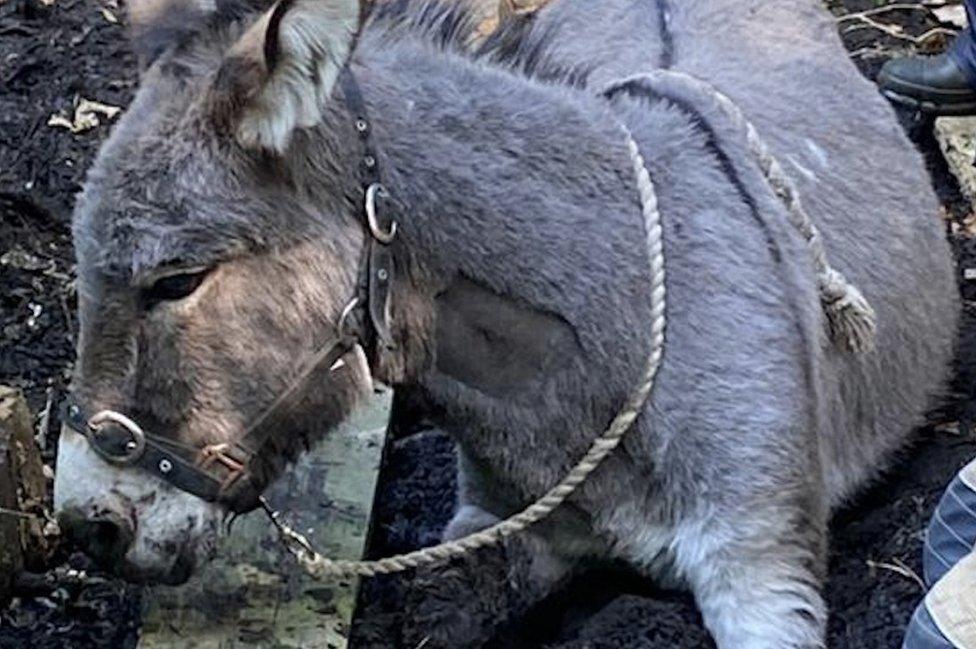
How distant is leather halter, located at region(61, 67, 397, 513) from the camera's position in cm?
284

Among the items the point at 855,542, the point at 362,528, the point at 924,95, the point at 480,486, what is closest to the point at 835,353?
the point at 855,542

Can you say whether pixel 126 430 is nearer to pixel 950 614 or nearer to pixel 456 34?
pixel 456 34

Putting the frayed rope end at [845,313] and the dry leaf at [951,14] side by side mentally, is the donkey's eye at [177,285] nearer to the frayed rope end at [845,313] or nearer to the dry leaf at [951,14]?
the frayed rope end at [845,313]

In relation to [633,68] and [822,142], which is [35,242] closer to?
[633,68]

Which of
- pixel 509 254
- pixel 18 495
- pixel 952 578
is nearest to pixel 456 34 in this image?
pixel 509 254

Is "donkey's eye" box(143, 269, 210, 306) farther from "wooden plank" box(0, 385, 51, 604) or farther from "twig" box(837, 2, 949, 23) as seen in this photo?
"twig" box(837, 2, 949, 23)

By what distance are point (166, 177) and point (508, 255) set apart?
0.50 meters

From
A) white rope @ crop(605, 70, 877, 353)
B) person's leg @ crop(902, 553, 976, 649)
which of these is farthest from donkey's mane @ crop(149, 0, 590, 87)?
person's leg @ crop(902, 553, 976, 649)

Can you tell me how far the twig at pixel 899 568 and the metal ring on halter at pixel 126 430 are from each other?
119 centimetres

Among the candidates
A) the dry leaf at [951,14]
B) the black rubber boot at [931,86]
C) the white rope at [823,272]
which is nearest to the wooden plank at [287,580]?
the white rope at [823,272]

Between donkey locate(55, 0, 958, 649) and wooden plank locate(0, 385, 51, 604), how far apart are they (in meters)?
0.43

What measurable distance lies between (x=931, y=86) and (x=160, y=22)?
216 cm

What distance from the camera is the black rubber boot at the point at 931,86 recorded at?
4.60 meters

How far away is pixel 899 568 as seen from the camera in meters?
3.29
